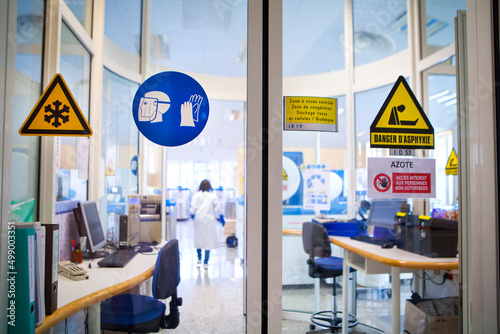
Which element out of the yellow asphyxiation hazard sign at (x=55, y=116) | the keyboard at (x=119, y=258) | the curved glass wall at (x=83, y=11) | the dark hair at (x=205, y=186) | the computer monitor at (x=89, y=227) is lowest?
the keyboard at (x=119, y=258)

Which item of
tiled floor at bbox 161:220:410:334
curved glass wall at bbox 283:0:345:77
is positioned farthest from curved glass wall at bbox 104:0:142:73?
tiled floor at bbox 161:220:410:334

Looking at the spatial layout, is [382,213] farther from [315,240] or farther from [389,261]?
[315,240]

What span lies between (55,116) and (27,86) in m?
0.40

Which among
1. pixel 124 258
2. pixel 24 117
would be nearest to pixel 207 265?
pixel 124 258

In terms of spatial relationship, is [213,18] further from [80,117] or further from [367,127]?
[367,127]

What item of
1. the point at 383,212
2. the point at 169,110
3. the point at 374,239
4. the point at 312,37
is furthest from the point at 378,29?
the point at 374,239

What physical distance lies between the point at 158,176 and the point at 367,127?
107 cm

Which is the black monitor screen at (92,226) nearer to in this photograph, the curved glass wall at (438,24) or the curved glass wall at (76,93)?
the curved glass wall at (76,93)

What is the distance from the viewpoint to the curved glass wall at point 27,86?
1502 mm

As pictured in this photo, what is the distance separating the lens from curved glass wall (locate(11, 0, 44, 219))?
4.93 ft

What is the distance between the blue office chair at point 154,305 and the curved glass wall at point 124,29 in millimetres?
909

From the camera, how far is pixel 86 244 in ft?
7.10

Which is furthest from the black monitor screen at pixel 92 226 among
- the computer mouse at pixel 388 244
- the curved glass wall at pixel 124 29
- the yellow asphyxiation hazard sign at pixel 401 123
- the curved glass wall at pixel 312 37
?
the computer mouse at pixel 388 244

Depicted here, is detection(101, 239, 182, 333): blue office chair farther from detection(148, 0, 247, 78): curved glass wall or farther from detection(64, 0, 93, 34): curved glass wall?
detection(64, 0, 93, 34): curved glass wall
